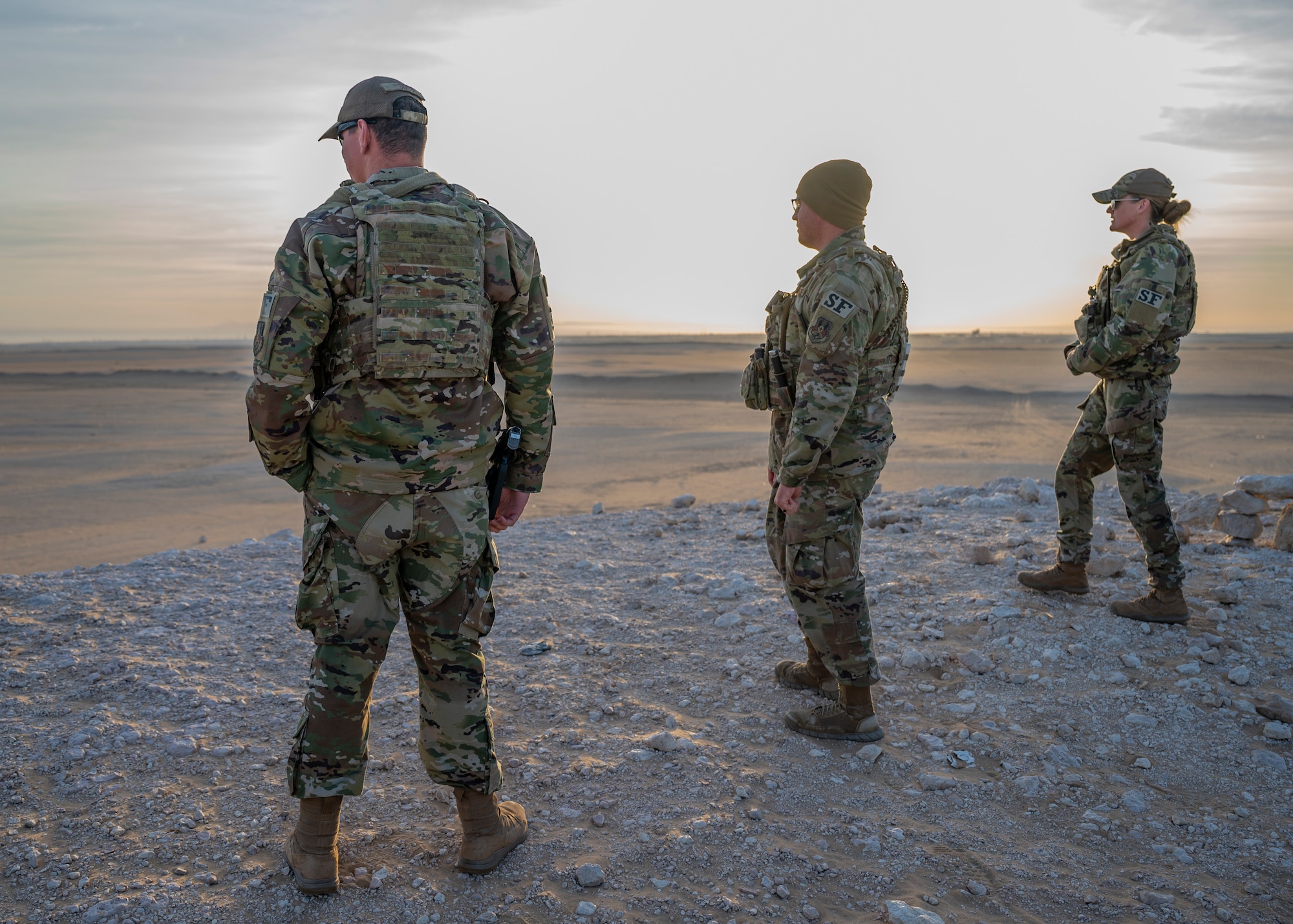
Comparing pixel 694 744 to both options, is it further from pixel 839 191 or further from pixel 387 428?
pixel 839 191

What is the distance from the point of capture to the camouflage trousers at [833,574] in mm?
3500

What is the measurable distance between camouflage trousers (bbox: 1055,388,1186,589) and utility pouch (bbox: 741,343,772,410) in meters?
2.19

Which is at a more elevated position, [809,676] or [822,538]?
[822,538]

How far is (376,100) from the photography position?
2508 millimetres

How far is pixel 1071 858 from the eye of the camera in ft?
9.43

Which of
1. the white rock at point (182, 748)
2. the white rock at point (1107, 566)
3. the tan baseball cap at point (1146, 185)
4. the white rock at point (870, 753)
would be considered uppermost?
the tan baseball cap at point (1146, 185)

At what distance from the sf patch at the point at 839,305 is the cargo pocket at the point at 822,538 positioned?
714mm

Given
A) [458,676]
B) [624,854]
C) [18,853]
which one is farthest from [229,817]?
[624,854]

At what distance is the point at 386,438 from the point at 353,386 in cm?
18

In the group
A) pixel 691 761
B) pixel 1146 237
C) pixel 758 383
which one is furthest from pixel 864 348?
pixel 1146 237

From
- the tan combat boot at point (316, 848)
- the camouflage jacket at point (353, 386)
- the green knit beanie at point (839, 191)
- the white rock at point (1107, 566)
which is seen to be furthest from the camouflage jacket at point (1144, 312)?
the tan combat boot at point (316, 848)

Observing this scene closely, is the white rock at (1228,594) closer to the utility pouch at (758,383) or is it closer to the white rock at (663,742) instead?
the utility pouch at (758,383)

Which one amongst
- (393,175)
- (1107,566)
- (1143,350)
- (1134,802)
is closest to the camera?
(393,175)

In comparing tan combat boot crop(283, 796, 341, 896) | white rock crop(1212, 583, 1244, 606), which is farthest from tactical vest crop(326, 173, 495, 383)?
white rock crop(1212, 583, 1244, 606)
